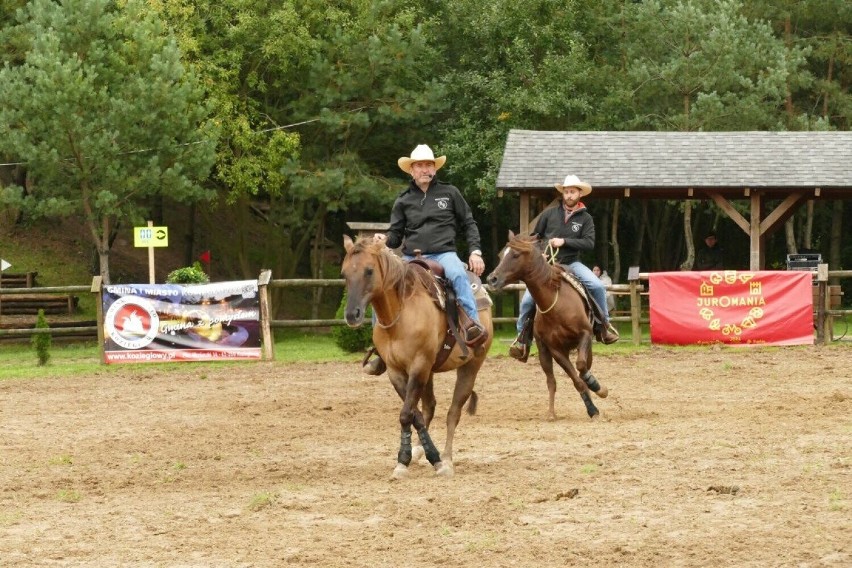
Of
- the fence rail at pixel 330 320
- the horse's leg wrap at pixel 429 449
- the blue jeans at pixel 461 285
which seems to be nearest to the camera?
the horse's leg wrap at pixel 429 449

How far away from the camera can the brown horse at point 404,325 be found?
9.88m

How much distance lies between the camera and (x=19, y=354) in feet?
88.4

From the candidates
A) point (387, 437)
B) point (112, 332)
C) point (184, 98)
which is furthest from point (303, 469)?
point (184, 98)

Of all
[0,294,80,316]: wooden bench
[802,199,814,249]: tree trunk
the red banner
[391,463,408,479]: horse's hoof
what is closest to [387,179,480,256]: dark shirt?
[391,463,408,479]: horse's hoof

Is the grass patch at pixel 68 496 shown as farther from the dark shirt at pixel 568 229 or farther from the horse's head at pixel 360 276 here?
the dark shirt at pixel 568 229

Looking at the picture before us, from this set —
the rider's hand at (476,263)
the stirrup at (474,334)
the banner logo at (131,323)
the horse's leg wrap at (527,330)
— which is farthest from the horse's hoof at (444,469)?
the banner logo at (131,323)

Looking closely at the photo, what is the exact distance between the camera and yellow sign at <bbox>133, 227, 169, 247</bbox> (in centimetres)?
2327

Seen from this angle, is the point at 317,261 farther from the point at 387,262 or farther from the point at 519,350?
the point at 387,262

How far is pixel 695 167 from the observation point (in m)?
26.4

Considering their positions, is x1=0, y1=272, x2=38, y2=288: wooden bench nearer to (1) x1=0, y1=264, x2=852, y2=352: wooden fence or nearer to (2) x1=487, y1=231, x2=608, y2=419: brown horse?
(1) x1=0, y1=264, x2=852, y2=352: wooden fence

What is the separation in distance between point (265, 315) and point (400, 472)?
1151cm

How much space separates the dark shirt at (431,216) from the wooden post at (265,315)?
33.3 feet

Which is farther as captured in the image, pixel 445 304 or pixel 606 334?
pixel 606 334

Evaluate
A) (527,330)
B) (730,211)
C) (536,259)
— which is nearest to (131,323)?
(527,330)
